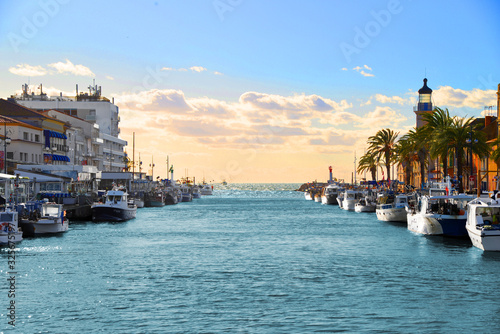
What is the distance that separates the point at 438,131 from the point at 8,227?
52.8m

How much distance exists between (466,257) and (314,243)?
1535 centimetres

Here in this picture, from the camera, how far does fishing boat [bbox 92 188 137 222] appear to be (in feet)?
270

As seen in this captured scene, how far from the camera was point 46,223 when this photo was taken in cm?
5750

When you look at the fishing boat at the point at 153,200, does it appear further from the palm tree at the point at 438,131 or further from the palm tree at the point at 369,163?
the palm tree at the point at 438,131

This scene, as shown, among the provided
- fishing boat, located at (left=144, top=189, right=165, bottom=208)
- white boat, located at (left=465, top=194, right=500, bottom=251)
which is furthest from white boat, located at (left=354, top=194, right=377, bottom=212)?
white boat, located at (left=465, top=194, right=500, bottom=251)

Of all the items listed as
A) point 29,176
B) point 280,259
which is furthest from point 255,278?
point 29,176

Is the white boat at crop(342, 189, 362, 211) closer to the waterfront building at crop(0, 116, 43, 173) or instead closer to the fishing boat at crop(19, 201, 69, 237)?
the waterfront building at crop(0, 116, 43, 173)

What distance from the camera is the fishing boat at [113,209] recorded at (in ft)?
270

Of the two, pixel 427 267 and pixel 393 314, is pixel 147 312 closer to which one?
pixel 393 314

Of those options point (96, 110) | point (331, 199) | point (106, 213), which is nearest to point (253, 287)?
point (106, 213)

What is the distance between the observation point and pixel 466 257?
43.5 meters

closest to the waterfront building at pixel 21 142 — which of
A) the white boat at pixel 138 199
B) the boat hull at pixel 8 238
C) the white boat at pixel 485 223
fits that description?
the white boat at pixel 138 199

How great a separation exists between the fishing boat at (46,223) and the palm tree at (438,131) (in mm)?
44131

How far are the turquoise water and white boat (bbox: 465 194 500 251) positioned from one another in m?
0.92
